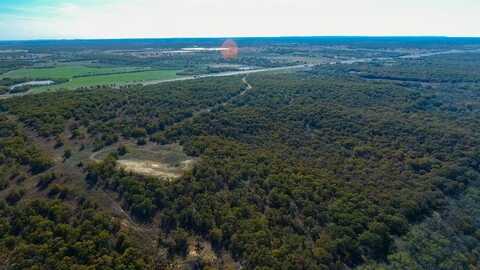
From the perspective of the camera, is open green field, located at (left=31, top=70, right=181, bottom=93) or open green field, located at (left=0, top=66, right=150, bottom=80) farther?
open green field, located at (left=0, top=66, right=150, bottom=80)

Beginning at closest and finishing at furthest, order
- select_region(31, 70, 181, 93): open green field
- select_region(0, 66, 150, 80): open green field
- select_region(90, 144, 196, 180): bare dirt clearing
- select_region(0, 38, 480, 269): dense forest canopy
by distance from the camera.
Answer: select_region(0, 38, 480, 269): dense forest canopy
select_region(90, 144, 196, 180): bare dirt clearing
select_region(31, 70, 181, 93): open green field
select_region(0, 66, 150, 80): open green field

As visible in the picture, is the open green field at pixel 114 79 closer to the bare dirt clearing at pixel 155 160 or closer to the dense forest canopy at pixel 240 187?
the dense forest canopy at pixel 240 187

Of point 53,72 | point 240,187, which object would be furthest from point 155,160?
point 53,72

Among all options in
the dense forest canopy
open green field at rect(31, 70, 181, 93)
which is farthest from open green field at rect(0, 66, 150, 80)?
the dense forest canopy

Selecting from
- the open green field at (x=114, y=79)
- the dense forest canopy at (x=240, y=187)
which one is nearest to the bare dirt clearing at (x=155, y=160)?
the dense forest canopy at (x=240, y=187)

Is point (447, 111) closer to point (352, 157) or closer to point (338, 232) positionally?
point (352, 157)

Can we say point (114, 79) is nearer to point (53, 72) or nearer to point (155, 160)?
point (53, 72)

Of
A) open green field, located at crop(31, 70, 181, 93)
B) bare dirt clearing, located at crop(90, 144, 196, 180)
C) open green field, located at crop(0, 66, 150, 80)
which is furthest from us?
open green field, located at crop(0, 66, 150, 80)

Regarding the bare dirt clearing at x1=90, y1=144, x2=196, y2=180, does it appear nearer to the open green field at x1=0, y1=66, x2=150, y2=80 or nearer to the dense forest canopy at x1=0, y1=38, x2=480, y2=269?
the dense forest canopy at x1=0, y1=38, x2=480, y2=269

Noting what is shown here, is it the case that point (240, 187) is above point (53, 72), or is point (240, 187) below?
below
